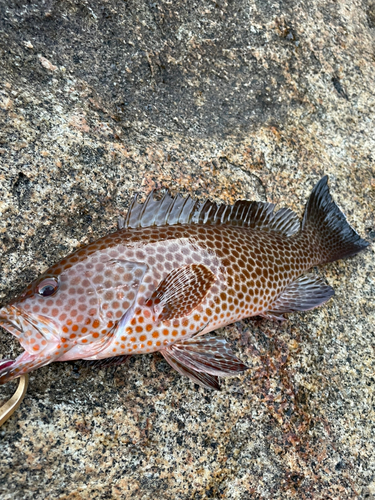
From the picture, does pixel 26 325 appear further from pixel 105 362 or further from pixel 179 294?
pixel 179 294

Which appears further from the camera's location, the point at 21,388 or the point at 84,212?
the point at 84,212

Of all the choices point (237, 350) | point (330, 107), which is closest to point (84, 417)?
point (237, 350)

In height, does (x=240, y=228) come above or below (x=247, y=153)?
below

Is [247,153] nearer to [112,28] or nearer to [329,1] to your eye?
[112,28]

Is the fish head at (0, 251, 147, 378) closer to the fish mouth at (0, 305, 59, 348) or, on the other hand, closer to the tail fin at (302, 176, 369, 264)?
the fish mouth at (0, 305, 59, 348)

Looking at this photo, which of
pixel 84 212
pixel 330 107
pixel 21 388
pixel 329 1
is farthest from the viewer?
pixel 329 1

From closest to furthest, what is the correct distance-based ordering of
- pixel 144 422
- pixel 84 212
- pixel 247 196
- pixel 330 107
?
1. pixel 144 422
2. pixel 84 212
3. pixel 247 196
4. pixel 330 107

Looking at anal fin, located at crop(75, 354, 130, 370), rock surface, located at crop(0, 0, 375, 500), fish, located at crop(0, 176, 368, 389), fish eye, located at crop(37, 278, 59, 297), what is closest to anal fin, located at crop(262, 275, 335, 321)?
fish, located at crop(0, 176, 368, 389)
